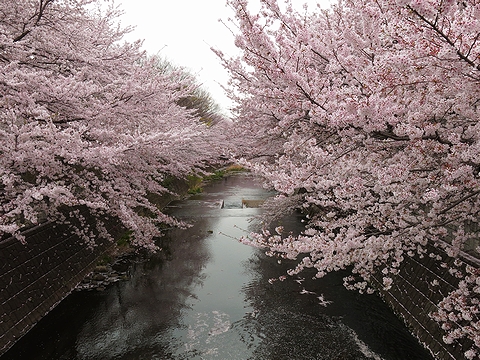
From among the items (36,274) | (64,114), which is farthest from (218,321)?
(64,114)

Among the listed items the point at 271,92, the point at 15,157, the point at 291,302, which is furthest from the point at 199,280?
the point at 271,92

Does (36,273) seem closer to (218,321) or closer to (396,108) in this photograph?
(218,321)

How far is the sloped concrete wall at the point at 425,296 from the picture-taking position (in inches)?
245

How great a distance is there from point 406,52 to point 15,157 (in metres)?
5.67

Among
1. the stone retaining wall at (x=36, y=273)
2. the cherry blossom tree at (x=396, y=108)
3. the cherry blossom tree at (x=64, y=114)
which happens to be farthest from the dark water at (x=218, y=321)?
the cherry blossom tree at (x=396, y=108)

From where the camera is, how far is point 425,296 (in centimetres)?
712

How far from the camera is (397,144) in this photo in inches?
166

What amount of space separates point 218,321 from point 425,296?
424 cm

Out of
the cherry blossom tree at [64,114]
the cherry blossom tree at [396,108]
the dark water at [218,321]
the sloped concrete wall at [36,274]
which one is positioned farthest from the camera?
the sloped concrete wall at [36,274]

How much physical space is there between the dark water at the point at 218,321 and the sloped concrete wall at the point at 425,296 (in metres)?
0.30

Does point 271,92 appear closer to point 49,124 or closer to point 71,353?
point 49,124

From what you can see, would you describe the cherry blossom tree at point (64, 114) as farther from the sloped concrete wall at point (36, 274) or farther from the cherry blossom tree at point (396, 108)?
the cherry blossom tree at point (396, 108)

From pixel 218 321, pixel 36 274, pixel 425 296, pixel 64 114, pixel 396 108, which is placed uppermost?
pixel 64 114

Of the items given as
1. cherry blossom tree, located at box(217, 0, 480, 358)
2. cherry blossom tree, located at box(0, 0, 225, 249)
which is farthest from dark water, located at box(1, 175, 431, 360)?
cherry blossom tree, located at box(217, 0, 480, 358)
